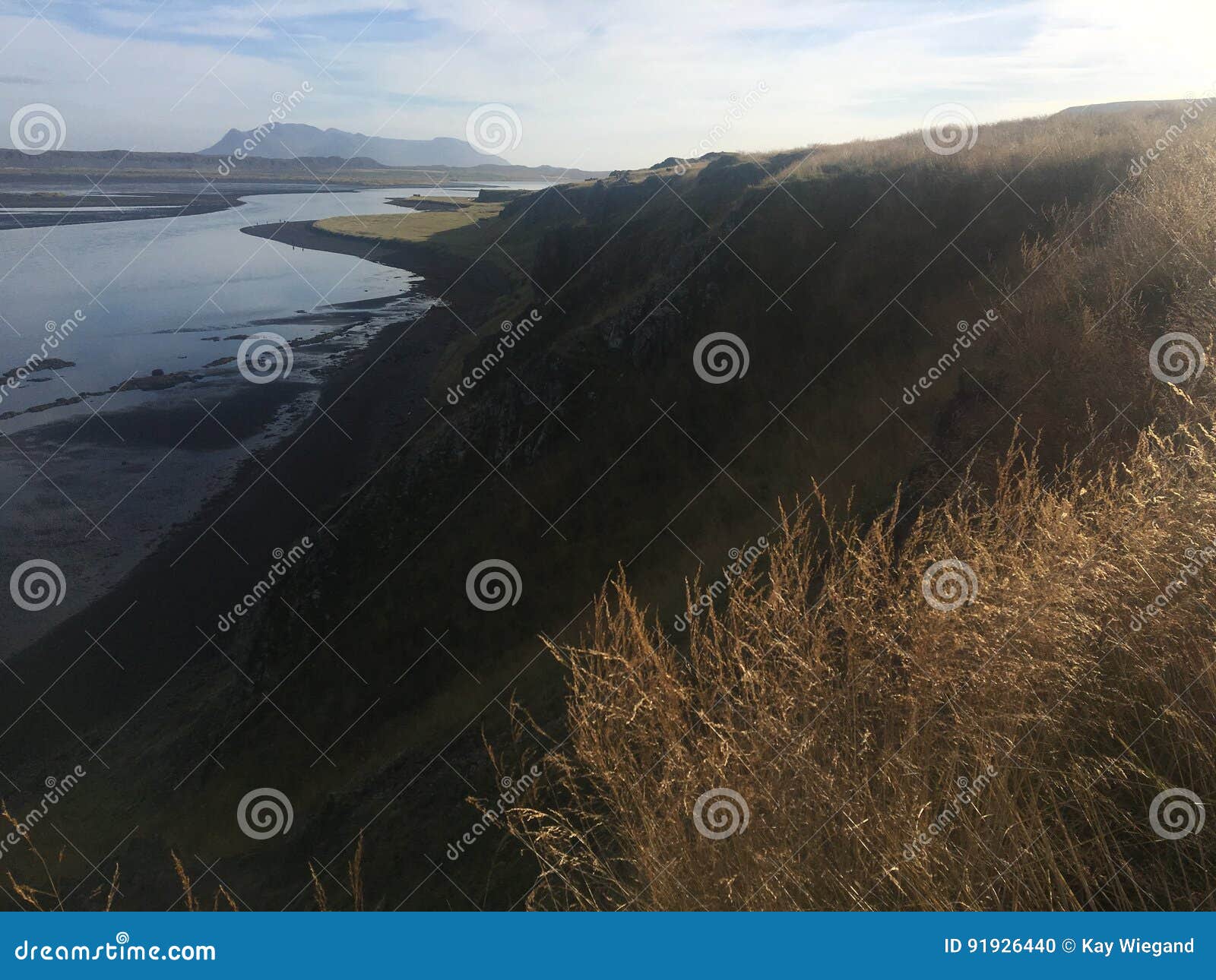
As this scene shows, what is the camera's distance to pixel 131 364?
40.5 meters

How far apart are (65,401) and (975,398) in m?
39.6

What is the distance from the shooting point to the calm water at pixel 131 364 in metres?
24.3

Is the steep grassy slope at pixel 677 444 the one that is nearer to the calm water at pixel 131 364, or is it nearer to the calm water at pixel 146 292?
→ the calm water at pixel 131 364

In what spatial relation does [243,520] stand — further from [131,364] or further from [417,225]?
[417,225]

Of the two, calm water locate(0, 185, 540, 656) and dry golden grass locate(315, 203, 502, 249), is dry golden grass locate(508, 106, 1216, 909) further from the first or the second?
dry golden grass locate(315, 203, 502, 249)

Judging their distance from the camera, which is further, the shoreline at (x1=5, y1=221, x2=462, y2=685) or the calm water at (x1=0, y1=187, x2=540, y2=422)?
the calm water at (x1=0, y1=187, x2=540, y2=422)

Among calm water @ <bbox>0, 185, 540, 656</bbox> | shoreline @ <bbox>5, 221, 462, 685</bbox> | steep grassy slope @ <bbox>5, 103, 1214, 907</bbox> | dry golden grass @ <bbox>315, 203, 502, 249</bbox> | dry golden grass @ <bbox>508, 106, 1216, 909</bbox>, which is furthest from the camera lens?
dry golden grass @ <bbox>315, 203, 502, 249</bbox>

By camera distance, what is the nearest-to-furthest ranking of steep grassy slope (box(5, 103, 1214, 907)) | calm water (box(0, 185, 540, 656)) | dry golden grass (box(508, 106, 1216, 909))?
dry golden grass (box(508, 106, 1216, 909))
steep grassy slope (box(5, 103, 1214, 907))
calm water (box(0, 185, 540, 656))

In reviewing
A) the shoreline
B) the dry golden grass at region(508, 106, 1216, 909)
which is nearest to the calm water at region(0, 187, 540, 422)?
the shoreline

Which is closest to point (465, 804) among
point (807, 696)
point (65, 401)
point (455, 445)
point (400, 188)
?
point (807, 696)

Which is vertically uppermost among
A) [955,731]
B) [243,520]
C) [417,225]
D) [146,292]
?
[417,225]

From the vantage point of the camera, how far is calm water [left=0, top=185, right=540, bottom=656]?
79.8ft

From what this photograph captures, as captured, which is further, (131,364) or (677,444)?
(131,364)

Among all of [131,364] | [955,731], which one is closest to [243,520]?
[131,364]
